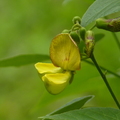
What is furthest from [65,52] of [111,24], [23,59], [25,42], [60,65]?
[25,42]

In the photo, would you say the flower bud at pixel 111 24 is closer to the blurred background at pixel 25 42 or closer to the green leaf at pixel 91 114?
the green leaf at pixel 91 114

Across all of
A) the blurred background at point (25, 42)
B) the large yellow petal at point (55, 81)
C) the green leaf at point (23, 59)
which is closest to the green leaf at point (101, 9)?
the large yellow petal at point (55, 81)

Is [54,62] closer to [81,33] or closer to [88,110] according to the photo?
[81,33]

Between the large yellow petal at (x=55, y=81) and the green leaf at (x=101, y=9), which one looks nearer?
the green leaf at (x=101, y=9)

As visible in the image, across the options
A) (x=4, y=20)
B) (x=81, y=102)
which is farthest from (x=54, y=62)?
(x=4, y=20)

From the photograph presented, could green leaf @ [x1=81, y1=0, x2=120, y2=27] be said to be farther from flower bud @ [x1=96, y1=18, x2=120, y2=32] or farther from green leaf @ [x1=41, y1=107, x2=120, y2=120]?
green leaf @ [x1=41, y1=107, x2=120, y2=120]
